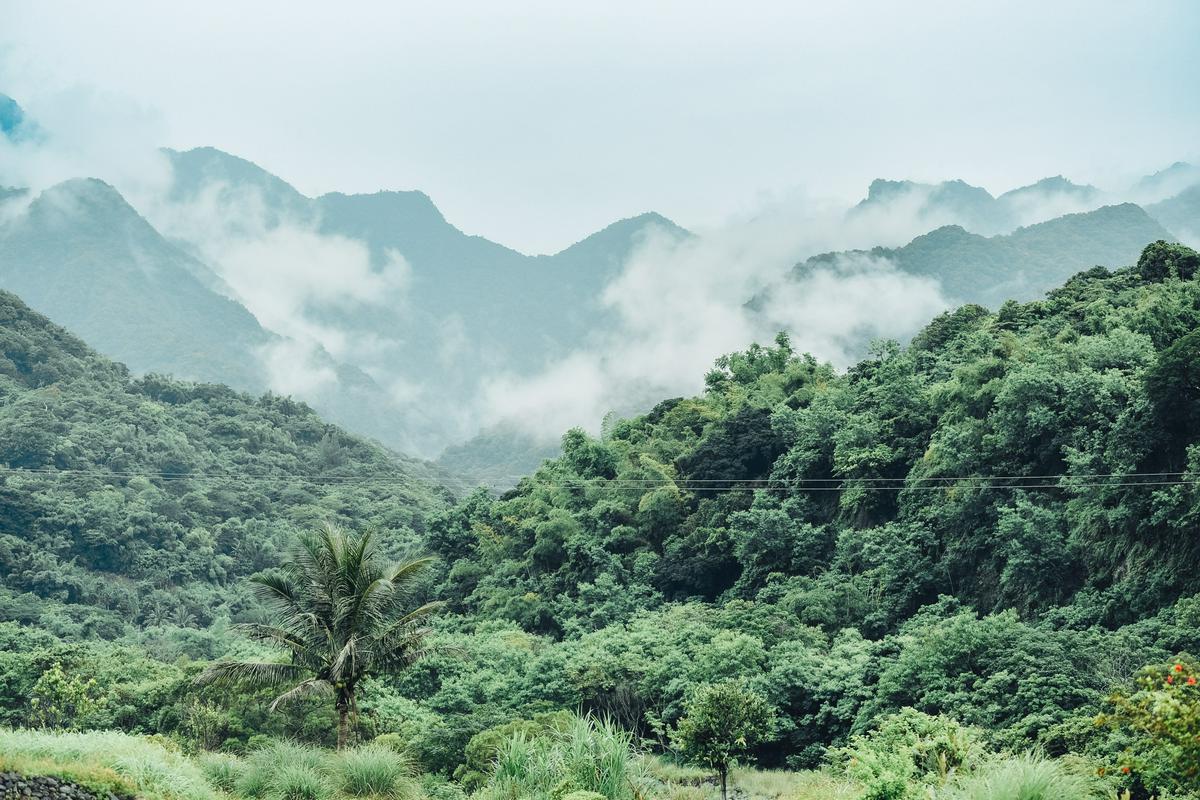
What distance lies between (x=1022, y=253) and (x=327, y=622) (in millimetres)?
108034

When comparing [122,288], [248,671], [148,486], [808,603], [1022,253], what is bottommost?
[248,671]

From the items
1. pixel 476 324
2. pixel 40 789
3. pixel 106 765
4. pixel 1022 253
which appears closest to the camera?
pixel 40 789

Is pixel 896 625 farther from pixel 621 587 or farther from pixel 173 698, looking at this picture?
pixel 173 698

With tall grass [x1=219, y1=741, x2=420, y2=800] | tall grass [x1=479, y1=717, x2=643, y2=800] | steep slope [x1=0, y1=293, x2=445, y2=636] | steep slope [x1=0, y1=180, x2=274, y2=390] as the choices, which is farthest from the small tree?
steep slope [x1=0, y1=180, x2=274, y2=390]

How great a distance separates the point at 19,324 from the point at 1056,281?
94.1 meters

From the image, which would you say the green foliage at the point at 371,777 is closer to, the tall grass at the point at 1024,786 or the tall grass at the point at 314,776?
the tall grass at the point at 314,776

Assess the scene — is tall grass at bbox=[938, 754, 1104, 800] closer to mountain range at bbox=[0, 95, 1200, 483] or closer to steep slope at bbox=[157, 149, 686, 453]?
mountain range at bbox=[0, 95, 1200, 483]

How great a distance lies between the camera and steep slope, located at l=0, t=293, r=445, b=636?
5250 cm

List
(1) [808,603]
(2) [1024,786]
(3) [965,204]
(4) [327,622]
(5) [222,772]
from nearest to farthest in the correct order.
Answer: (2) [1024,786] < (5) [222,772] < (4) [327,622] < (1) [808,603] < (3) [965,204]

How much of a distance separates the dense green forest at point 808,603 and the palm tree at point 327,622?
1.69 ft

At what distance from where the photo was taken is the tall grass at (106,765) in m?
13.4

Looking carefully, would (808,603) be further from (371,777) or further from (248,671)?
(248,671)

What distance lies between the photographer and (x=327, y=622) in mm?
19219

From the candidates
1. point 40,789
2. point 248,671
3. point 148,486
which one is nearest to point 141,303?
point 148,486
